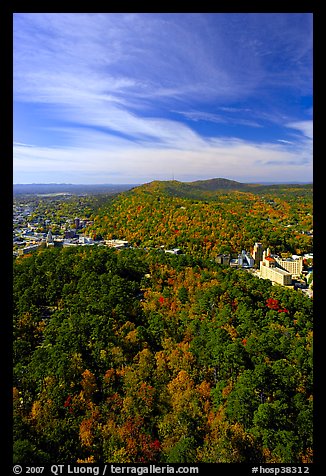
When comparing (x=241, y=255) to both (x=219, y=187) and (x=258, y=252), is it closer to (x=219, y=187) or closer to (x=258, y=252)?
(x=258, y=252)

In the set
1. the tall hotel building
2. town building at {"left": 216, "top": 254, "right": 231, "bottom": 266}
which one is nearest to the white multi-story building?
the tall hotel building

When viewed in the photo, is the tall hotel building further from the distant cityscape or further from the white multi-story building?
the white multi-story building

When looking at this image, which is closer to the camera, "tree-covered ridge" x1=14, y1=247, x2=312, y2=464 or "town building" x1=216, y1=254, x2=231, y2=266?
"tree-covered ridge" x1=14, y1=247, x2=312, y2=464

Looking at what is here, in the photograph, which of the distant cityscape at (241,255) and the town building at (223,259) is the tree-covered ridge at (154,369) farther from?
the town building at (223,259)

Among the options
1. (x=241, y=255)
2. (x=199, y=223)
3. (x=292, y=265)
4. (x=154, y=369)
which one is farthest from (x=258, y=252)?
(x=154, y=369)

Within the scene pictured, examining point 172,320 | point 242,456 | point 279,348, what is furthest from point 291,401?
point 172,320

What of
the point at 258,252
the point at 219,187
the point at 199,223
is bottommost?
the point at 258,252

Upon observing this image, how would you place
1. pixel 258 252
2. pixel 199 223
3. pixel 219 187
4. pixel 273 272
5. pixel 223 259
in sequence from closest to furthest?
pixel 219 187 → pixel 273 272 → pixel 223 259 → pixel 258 252 → pixel 199 223
